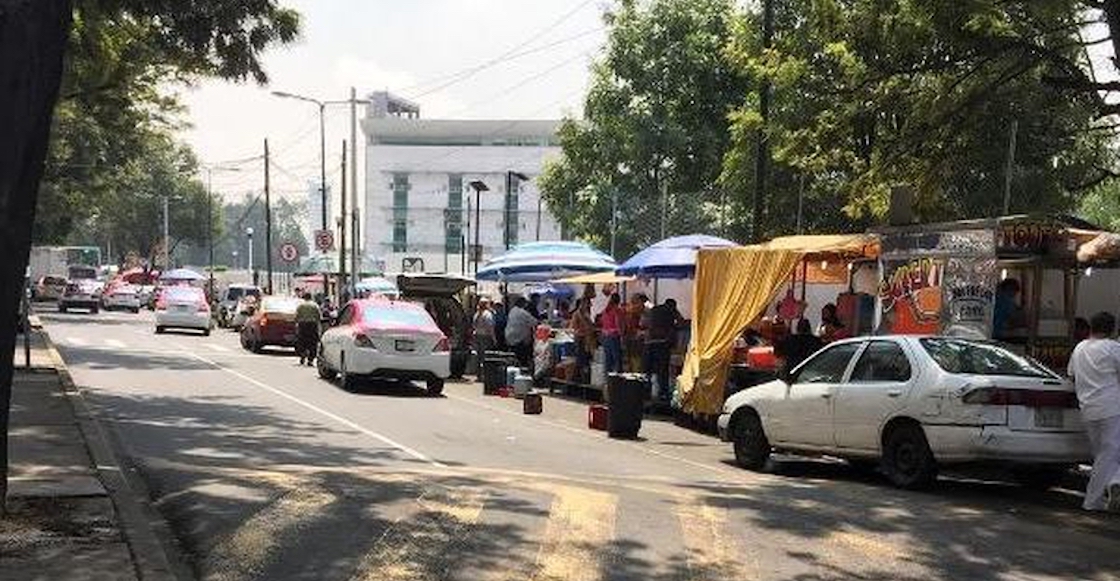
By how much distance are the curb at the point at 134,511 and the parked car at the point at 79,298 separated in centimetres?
4784

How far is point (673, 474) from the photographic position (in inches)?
491

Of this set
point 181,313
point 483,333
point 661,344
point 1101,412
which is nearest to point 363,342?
point 661,344

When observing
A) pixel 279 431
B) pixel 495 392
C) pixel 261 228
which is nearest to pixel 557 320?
pixel 495 392

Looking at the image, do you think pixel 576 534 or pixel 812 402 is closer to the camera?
pixel 576 534

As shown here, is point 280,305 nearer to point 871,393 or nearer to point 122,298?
point 871,393

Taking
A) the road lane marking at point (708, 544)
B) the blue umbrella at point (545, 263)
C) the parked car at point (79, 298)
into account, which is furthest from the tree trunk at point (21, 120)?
the parked car at point (79, 298)

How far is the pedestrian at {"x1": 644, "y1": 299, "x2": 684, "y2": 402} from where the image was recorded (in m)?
19.2

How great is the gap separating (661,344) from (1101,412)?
9.23 metres

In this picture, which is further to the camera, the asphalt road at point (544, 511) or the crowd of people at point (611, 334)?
the crowd of people at point (611, 334)

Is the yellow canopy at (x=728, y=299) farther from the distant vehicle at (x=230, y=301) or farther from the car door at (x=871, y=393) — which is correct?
the distant vehicle at (x=230, y=301)

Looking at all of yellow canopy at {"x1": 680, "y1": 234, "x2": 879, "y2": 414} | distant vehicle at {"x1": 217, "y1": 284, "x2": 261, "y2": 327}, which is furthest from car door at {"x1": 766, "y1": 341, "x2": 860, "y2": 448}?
distant vehicle at {"x1": 217, "y1": 284, "x2": 261, "y2": 327}

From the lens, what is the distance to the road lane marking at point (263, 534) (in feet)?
23.5

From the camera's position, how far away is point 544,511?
29.2ft

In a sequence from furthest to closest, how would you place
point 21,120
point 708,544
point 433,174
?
1. point 433,174
2. point 708,544
3. point 21,120
